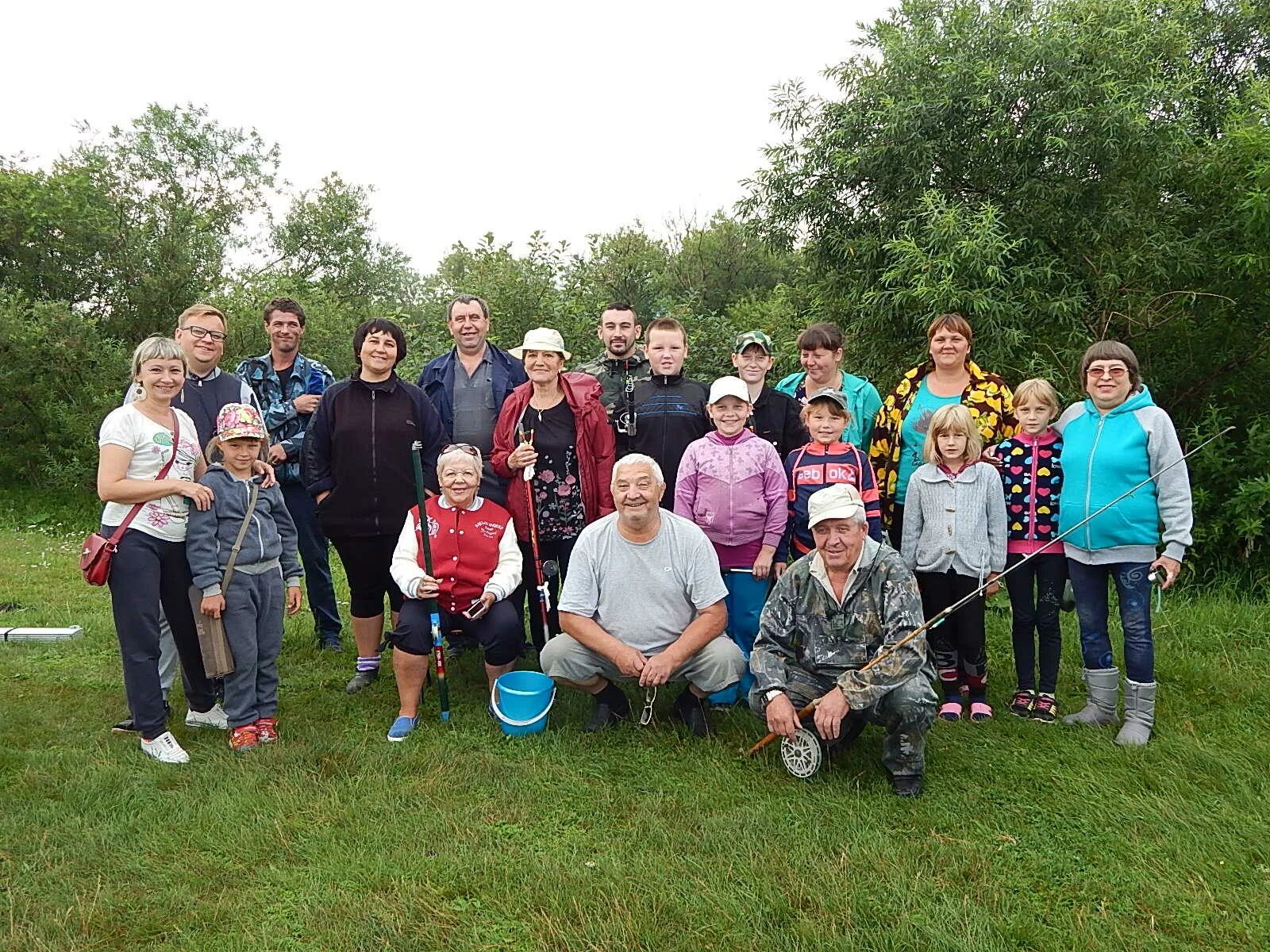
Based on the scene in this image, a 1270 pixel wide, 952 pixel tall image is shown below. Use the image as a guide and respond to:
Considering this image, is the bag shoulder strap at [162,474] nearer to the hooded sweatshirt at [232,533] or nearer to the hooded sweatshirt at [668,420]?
the hooded sweatshirt at [232,533]

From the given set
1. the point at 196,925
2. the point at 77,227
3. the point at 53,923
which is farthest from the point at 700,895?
the point at 77,227

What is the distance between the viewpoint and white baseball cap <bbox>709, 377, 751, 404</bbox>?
15.8ft

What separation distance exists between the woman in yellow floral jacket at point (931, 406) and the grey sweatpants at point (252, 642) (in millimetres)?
3244

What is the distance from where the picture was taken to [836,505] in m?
3.91

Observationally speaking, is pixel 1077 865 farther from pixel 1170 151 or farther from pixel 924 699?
pixel 1170 151

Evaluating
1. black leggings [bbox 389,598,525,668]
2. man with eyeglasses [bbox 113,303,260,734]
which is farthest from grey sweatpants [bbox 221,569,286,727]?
black leggings [bbox 389,598,525,668]

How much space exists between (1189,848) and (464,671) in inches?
150

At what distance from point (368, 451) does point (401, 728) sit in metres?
1.48

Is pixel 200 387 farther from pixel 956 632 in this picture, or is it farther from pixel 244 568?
pixel 956 632

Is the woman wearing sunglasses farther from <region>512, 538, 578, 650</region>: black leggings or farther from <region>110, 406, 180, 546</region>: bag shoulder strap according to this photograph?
<region>110, 406, 180, 546</region>: bag shoulder strap

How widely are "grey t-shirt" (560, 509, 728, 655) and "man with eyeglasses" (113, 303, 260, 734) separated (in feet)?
6.33

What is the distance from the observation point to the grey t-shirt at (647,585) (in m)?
4.49

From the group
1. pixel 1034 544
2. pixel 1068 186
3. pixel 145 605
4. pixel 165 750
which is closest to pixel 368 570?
pixel 145 605

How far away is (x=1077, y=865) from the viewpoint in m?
3.26
